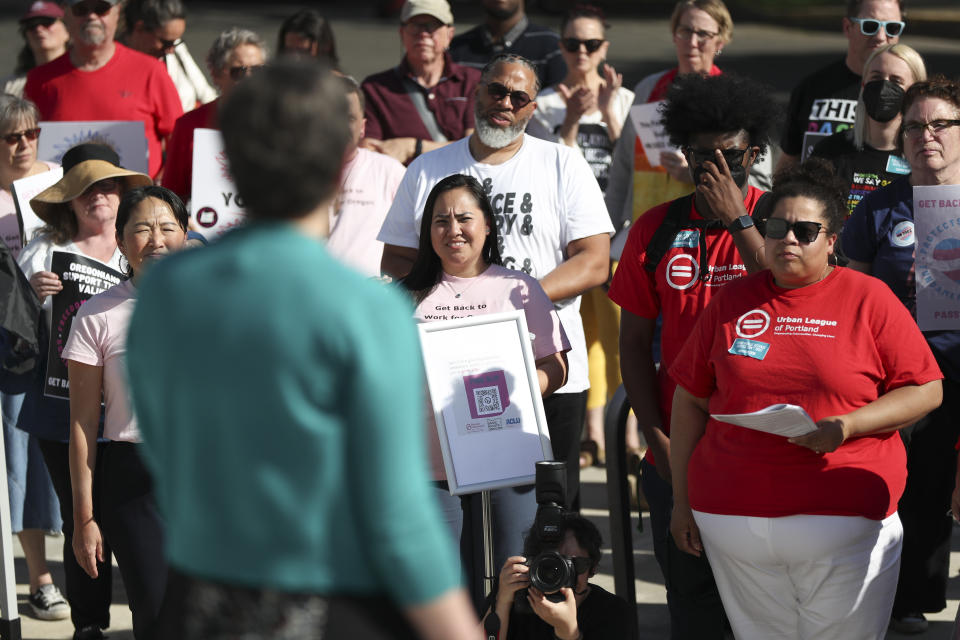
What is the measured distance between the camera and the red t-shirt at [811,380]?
144 inches

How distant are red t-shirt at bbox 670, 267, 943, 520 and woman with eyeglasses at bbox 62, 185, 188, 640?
1.88m

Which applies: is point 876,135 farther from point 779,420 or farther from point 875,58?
point 779,420

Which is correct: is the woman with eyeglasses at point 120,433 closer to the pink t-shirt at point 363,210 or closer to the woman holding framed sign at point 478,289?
the woman holding framed sign at point 478,289

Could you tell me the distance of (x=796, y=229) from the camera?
12.2 feet

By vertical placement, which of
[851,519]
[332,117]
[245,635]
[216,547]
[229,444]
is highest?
[332,117]

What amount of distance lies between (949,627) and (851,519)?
1705mm

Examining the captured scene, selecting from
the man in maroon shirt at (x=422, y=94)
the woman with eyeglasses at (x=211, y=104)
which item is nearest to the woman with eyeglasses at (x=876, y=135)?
the man in maroon shirt at (x=422, y=94)

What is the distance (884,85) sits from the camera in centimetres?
521

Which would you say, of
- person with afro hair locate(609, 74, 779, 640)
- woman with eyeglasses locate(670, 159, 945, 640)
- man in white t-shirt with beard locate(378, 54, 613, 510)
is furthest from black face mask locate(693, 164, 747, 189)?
man in white t-shirt with beard locate(378, 54, 613, 510)

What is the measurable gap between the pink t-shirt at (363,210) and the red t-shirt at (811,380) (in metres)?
2.34

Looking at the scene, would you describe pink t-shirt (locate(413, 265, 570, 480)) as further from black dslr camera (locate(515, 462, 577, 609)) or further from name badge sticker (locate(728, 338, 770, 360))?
name badge sticker (locate(728, 338, 770, 360))

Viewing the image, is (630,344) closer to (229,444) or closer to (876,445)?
(876,445)

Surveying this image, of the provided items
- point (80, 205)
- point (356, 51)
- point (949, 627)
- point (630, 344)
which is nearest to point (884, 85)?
point (630, 344)

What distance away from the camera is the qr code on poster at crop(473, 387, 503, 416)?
4.23 meters
